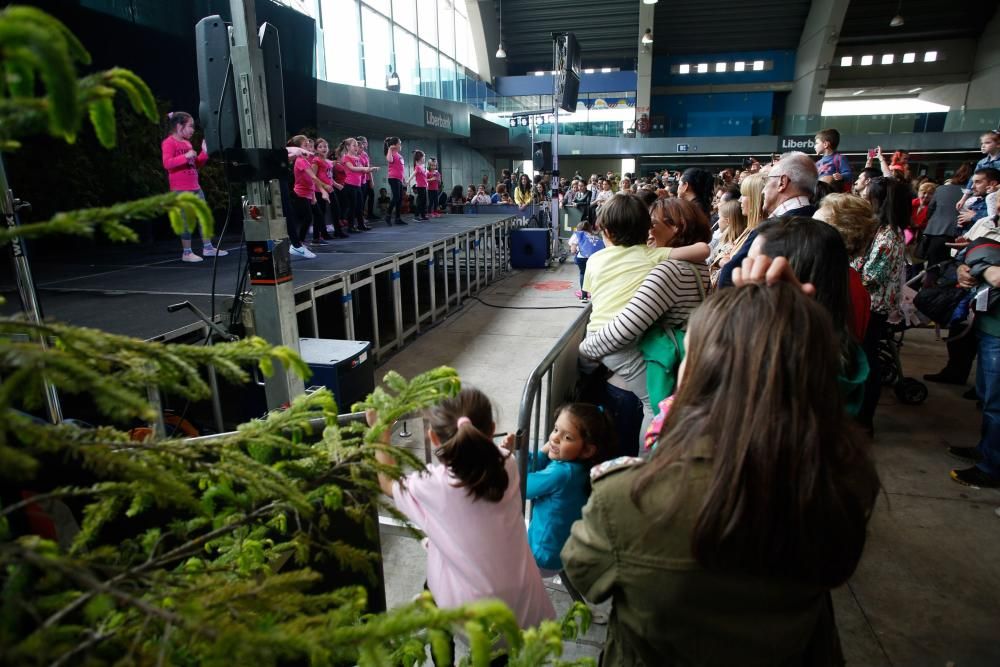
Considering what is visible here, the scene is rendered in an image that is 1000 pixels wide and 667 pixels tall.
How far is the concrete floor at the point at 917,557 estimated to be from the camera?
228 centimetres

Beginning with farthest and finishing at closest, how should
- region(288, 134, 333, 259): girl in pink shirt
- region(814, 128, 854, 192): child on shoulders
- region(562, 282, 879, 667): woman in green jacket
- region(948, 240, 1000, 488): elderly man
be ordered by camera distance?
region(288, 134, 333, 259): girl in pink shirt → region(814, 128, 854, 192): child on shoulders → region(948, 240, 1000, 488): elderly man → region(562, 282, 879, 667): woman in green jacket

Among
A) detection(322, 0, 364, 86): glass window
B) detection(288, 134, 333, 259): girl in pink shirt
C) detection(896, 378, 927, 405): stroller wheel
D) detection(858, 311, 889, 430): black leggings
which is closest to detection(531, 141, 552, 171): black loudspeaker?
detection(322, 0, 364, 86): glass window

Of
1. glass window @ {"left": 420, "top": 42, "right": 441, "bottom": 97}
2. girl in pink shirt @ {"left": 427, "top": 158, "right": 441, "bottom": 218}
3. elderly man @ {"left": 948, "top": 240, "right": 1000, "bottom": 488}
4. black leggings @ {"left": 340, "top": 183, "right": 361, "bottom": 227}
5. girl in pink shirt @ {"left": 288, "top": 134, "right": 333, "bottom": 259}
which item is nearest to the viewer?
elderly man @ {"left": 948, "top": 240, "right": 1000, "bottom": 488}

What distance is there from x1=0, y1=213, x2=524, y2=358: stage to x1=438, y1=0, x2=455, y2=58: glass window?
14.6 m

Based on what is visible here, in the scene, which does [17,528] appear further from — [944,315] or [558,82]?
[558,82]

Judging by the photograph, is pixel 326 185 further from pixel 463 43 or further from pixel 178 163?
pixel 463 43

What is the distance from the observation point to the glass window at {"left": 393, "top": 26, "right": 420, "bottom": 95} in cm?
1675

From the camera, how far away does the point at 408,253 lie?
6.59 m

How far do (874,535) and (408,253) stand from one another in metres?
5.14

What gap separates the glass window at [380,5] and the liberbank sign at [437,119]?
2851 mm

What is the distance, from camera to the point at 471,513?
1.62 m

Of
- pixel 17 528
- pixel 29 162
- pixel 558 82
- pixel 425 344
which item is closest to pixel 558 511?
pixel 17 528

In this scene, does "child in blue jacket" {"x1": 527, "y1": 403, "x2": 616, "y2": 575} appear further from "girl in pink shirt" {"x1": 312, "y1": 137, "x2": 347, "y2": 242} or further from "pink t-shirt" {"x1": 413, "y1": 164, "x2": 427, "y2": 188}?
"pink t-shirt" {"x1": 413, "y1": 164, "x2": 427, "y2": 188}

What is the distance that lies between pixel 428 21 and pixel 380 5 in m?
4.31
